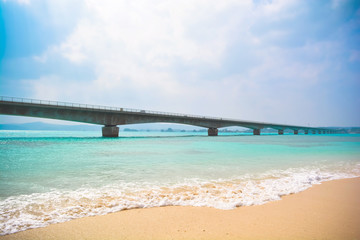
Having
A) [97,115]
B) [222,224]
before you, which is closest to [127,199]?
[222,224]

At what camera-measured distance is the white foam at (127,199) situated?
3.71 m

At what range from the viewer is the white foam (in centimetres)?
371

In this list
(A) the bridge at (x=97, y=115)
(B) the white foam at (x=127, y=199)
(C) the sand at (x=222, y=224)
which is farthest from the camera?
(A) the bridge at (x=97, y=115)

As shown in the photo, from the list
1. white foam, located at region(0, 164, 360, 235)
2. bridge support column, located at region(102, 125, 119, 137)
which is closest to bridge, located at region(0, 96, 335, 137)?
bridge support column, located at region(102, 125, 119, 137)

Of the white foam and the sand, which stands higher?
the sand

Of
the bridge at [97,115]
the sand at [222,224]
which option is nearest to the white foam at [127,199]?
the sand at [222,224]

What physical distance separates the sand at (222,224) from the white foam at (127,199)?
0.30 metres

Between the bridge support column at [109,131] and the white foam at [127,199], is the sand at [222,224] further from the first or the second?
the bridge support column at [109,131]

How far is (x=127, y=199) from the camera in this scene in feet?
15.6

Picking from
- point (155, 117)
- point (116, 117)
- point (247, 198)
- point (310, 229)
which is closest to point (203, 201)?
point (247, 198)

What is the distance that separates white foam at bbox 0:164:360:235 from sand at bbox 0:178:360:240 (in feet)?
0.98

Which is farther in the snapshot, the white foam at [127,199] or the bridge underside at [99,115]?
the bridge underside at [99,115]

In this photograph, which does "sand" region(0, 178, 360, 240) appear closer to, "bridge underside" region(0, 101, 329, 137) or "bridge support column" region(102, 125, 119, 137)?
"bridge underside" region(0, 101, 329, 137)

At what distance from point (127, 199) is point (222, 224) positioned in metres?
2.48
